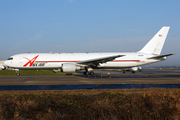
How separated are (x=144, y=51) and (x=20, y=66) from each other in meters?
25.0

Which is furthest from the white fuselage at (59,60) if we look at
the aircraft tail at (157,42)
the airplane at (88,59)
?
the aircraft tail at (157,42)

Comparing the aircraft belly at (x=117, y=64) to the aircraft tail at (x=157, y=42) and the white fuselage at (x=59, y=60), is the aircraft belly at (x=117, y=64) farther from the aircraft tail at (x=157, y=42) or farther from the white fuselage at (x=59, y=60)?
the aircraft tail at (x=157, y=42)

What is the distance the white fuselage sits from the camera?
113ft

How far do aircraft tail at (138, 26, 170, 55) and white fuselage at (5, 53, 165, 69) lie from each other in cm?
166

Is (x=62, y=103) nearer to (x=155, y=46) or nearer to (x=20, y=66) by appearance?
(x=20, y=66)

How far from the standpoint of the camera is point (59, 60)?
113 ft

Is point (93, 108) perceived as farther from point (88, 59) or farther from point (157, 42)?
point (157, 42)

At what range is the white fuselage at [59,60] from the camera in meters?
34.3

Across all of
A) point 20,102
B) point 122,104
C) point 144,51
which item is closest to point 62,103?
point 20,102

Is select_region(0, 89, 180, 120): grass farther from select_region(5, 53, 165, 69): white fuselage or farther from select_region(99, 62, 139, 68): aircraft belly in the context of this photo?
select_region(99, 62, 139, 68): aircraft belly

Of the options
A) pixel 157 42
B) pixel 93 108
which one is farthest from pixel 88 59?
pixel 93 108

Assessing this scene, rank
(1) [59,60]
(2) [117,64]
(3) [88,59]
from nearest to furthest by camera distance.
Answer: (1) [59,60]
(3) [88,59]
(2) [117,64]

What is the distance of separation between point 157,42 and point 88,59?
574 inches

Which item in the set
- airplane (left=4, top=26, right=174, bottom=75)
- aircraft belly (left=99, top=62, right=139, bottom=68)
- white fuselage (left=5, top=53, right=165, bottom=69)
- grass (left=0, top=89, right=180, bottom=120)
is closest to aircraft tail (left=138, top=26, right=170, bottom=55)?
airplane (left=4, top=26, right=174, bottom=75)
